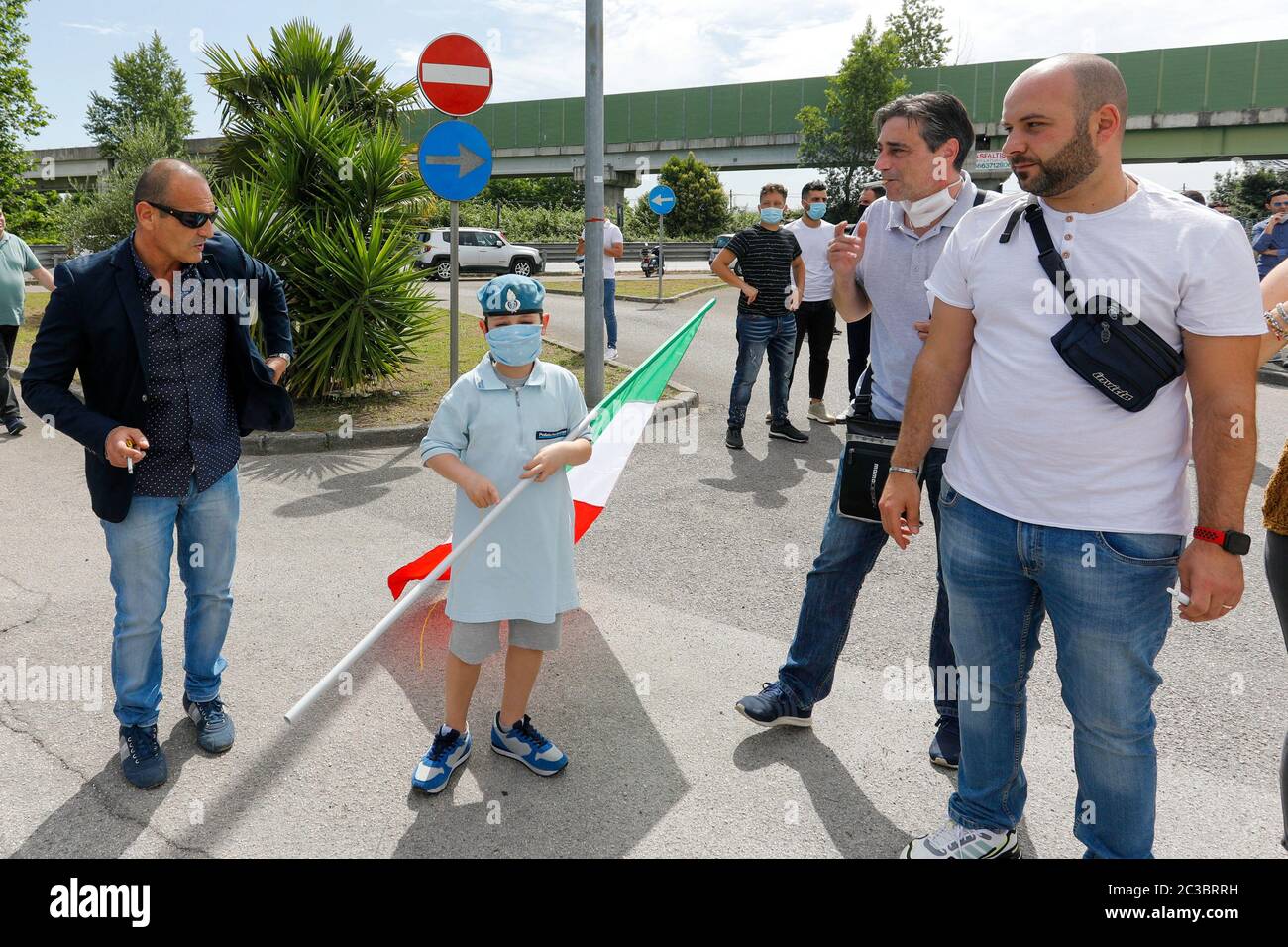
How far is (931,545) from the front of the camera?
19.1 ft

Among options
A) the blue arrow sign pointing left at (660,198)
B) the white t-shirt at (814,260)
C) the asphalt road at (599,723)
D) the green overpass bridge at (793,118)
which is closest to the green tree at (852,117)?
the green overpass bridge at (793,118)

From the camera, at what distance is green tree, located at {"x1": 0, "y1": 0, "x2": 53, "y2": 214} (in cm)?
2131

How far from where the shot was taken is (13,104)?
2172cm

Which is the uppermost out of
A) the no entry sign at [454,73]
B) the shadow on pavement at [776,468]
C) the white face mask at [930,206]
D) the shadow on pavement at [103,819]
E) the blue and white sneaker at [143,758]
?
the no entry sign at [454,73]

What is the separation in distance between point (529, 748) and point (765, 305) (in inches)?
222

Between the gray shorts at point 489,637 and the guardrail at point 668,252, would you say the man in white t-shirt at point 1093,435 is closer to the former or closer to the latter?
the gray shorts at point 489,637

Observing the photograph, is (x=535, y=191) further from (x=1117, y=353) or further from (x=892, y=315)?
(x=1117, y=353)

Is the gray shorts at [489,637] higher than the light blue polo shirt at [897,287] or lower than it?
lower

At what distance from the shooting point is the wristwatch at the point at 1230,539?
7.31 ft

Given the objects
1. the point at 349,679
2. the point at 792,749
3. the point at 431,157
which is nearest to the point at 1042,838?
the point at 792,749

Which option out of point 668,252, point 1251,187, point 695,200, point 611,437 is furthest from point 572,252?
point 611,437

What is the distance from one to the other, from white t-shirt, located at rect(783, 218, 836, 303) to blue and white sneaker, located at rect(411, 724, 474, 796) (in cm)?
680

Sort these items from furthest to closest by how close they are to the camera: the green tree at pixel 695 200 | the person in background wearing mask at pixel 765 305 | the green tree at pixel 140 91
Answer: the green tree at pixel 140 91
the green tree at pixel 695 200
the person in background wearing mask at pixel 765 305

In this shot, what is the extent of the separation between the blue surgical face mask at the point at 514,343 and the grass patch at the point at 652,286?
19.3 meters
